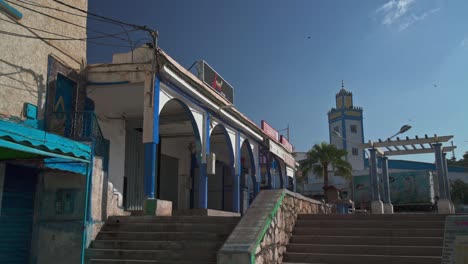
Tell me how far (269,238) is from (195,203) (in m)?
13.5

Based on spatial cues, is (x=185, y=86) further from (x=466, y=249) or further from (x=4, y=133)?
(x=466, y=249)

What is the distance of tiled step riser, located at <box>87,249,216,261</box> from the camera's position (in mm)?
7762

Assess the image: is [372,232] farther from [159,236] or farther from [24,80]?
[24,80]

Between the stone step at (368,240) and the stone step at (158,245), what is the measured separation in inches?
66.5

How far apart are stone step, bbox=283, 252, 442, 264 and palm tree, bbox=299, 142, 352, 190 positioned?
67.6 ft

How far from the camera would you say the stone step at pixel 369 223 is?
8750mm

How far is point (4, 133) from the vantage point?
20.9ft

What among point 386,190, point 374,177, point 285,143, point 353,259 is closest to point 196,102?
point 353,259

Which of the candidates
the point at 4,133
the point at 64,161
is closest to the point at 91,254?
the point at 64,161

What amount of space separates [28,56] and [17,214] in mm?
3348

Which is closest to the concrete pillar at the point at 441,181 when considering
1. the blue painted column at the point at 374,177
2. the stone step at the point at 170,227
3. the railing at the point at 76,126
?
the blue painted column at the point at 374,177

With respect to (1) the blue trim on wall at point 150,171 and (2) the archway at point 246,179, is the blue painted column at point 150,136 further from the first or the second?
(2) the archway at point 246,179

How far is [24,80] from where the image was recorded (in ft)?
30.8

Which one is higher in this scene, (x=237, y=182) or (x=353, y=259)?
(x=237, y=182)
